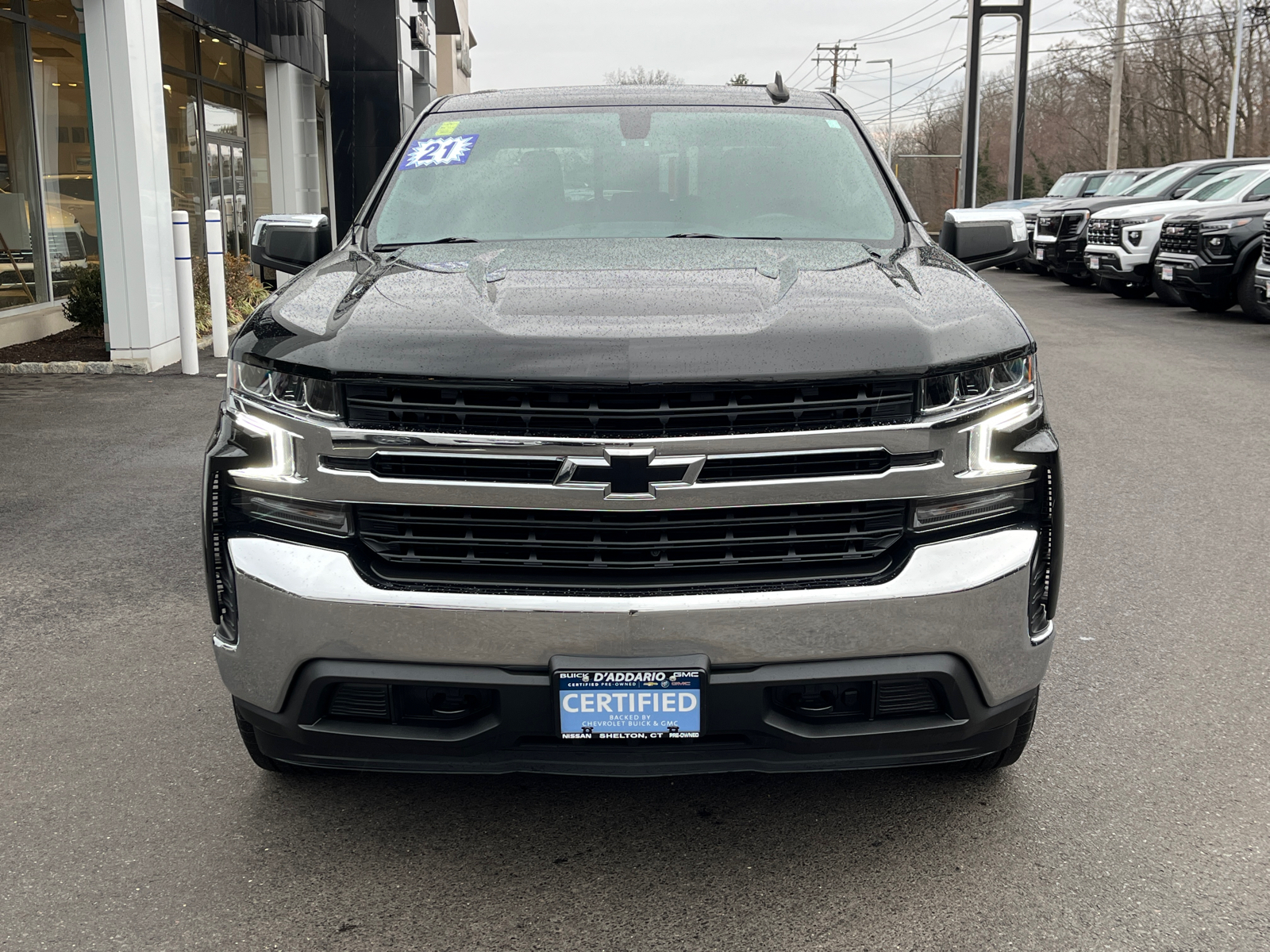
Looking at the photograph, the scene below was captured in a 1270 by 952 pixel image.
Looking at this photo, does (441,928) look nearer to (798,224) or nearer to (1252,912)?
(1252,912)

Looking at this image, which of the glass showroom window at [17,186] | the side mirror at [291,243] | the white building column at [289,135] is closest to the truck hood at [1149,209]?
the white building column at [289,135]

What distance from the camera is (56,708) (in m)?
3.96

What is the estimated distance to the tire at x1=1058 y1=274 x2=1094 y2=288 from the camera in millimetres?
22516

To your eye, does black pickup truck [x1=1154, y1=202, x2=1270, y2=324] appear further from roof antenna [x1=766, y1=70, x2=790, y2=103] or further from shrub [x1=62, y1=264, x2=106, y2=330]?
shrub [x1=62, y1=264, x2=106, y2=330]

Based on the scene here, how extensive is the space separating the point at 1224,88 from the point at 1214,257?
41777mm

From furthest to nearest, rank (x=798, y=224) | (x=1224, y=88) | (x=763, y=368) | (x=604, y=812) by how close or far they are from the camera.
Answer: (x=1224, y=88) < (x=798, y=224) < (x=604, y=812) < (x=763, y=368)

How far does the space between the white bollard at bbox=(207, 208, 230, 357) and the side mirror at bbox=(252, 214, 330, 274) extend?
27.0 feet

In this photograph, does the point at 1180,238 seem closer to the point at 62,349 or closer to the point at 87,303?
the point at 87,303

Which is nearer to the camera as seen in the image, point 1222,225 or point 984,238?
point 984,238

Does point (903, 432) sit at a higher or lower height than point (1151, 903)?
higher

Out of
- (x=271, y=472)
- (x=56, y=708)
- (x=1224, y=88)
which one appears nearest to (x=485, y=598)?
(x=271, y=472)

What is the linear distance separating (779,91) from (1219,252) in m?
12.6

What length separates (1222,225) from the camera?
15.1 m

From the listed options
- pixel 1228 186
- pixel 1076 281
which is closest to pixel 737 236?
pixel 1228 186
